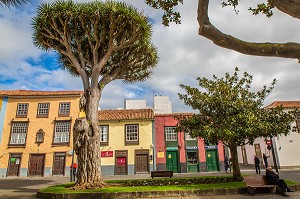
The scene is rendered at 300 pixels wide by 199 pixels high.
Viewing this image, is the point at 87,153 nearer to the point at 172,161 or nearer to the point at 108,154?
the point at 108,154

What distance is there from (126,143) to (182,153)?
6.80 m

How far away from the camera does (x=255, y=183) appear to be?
9922 millimetres

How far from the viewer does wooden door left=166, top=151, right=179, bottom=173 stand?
27.4m

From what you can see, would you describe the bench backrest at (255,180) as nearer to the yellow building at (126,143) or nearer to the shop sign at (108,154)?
the yellow building at (126,143)

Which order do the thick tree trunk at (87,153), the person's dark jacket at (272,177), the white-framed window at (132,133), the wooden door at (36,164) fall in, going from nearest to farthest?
the person's dark jacket at (272,177) → the thick tree trunk at (87,153) → the wooden door at (36,164) → the white-framed window at (132,133)

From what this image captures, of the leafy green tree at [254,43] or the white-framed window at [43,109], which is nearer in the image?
the leafy green tree at [254,43]

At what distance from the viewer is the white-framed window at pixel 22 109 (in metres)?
28.5

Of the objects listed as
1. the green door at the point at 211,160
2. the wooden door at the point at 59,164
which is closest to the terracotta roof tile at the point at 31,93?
the wooden door at the point at 59,164

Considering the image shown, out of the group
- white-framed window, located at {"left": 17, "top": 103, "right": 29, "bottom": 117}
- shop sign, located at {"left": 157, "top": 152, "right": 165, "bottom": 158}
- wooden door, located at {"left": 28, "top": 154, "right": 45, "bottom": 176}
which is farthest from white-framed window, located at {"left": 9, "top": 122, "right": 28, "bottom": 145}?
shop sign, located at {"left": 157, "top": 152, "right": 165, "bottom": 158}

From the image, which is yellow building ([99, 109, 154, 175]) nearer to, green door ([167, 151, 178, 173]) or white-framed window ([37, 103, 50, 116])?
green door ([167, 151, 178, 173])

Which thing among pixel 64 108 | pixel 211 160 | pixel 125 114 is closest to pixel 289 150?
pixel 211 160

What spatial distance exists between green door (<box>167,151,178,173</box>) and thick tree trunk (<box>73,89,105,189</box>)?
17.0 meters

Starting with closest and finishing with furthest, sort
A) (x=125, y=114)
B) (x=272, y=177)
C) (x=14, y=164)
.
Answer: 1. (x=272, y=177)
2. (x=14, y=164)
3. (x=125, y=114)

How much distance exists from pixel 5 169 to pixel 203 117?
24.6 m
